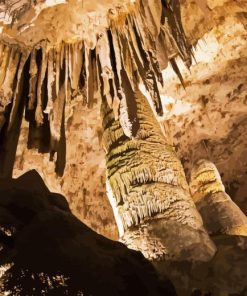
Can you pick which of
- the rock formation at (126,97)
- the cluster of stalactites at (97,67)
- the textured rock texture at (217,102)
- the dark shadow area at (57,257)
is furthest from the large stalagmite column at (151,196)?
the textured rock texture at (217,102)

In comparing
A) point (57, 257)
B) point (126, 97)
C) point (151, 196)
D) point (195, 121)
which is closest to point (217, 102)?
point (195, 121)

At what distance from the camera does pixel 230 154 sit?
7547 mm

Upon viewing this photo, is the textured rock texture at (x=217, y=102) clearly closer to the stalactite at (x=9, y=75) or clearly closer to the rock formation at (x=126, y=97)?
the rock formation at (x=126, y=97)

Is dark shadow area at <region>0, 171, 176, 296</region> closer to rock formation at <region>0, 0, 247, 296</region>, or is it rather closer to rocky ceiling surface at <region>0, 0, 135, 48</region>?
rock formation at <region>0, 0, 247, 296</region>

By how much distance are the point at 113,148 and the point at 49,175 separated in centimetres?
125

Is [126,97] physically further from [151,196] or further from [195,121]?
[195,121]

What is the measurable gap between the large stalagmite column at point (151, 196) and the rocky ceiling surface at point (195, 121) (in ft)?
3.99

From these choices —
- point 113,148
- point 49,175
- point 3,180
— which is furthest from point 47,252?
point 49,175

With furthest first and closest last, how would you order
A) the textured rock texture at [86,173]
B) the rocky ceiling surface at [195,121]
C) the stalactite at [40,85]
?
the textured rock texture at [86,173], the rocky ceiling surface at [195,121], the stalactite at [40,85]

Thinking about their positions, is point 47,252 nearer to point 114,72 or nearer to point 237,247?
point 237,247

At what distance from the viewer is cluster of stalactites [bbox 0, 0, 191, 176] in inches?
213

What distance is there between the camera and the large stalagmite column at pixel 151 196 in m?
3.85

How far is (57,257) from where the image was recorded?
2.62m

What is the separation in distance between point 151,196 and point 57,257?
176 cm
